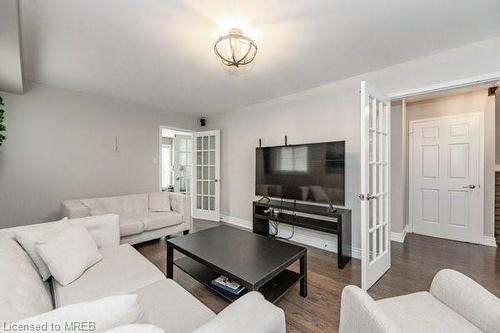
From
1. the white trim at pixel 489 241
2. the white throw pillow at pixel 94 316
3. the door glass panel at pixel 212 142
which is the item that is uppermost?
the door glass panel at pixel 212 142

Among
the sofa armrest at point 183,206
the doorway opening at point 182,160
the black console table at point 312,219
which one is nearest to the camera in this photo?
the black console table at point 312,219

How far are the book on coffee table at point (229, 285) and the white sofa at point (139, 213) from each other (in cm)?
170

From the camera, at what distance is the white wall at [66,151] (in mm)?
2936

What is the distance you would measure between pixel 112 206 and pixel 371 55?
3.96m

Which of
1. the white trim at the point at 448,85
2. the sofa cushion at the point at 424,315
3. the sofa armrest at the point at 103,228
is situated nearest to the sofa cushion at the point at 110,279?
the sofa armrest at the point at 103,228

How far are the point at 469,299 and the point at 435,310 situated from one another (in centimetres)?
17

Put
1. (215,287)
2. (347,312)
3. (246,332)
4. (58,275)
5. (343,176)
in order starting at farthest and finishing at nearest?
(343,176) < (215,287) < (58,275) < (347,312) < (246,332)

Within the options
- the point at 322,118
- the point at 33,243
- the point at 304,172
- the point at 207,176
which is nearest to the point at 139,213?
the point at 207,176

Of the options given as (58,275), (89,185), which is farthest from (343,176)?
(89,185)

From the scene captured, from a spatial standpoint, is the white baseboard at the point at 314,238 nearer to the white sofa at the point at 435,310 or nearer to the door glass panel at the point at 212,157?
the white sofa at the point at 435,310

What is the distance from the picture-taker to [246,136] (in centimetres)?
428

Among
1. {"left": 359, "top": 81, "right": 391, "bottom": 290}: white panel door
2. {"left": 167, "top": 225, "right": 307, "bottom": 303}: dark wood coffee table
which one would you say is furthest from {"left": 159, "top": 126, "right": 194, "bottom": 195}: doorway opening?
{"left": 359, "top": 81, "right": 391, "bottom": 290}: white panel door

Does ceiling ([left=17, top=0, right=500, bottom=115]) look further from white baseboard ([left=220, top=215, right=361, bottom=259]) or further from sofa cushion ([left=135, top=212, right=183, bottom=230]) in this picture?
white baseboard ([left=220, top=215, right=361, bottom=259])

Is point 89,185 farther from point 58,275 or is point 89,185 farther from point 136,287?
point 136,287
